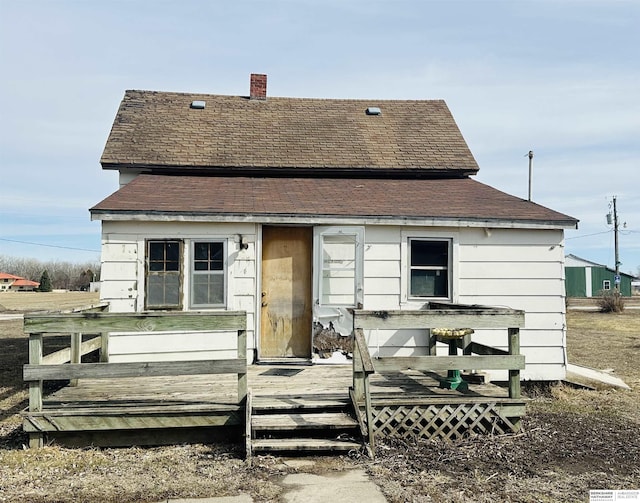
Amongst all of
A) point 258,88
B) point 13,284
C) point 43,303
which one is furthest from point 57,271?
point 258,88

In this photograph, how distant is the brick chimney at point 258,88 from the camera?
15.2 m

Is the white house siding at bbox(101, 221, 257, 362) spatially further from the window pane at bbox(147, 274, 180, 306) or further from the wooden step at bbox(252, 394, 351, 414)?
the wooden step at bbox(252, 394, 351, 414)

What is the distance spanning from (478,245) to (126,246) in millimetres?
5762

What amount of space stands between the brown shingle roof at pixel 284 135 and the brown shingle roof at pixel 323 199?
0.53m

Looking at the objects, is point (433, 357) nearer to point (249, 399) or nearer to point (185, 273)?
point (249, 399)

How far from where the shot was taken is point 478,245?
9.80 meters

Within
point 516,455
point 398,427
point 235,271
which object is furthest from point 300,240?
point 516,455

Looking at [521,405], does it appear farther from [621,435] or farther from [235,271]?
[235,271]

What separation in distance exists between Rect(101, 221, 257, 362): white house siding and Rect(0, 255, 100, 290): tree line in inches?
2955

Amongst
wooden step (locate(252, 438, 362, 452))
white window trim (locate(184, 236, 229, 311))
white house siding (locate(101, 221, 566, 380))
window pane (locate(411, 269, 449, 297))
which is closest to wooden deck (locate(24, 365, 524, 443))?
wooden step (locate(252, 438, 362, 452))

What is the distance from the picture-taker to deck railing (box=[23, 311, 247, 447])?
637cm

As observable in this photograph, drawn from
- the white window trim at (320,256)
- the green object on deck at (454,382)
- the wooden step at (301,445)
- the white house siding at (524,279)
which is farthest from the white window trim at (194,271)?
the white house siding at (524,279)

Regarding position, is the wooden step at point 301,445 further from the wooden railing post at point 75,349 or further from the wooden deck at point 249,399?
the wooden railing post at point 75,349

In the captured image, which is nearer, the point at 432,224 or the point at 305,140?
the point at 432,224
